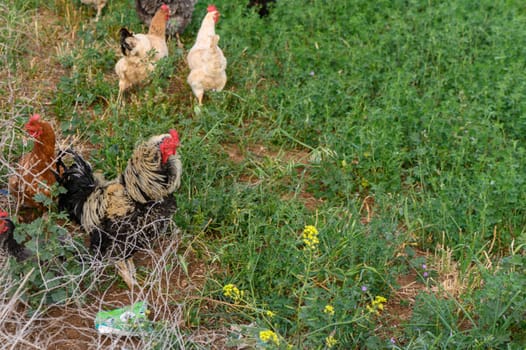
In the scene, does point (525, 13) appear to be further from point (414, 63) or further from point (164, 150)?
point (164, 150)

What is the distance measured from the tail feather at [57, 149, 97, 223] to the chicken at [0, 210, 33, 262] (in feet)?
1.34

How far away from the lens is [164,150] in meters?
4.30

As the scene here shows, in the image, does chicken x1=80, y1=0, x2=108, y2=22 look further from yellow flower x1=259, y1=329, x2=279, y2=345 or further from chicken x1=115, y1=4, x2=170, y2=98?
yellow flower x1=259, y1=329, x2=279, y2=345

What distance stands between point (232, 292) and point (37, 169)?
147 cm

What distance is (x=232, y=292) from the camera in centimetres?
432

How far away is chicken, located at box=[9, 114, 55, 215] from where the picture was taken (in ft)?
14.7

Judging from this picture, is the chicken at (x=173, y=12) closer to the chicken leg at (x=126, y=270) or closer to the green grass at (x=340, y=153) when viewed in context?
the green grass at (x=340, y=153)

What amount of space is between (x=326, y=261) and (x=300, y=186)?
3.48 ft

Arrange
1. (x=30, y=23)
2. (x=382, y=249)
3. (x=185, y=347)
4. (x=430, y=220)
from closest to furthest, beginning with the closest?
(x=185, y=347), (x=382, y=249), (x=430, y=220), (x=30, y=23)

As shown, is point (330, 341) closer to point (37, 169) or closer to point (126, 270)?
point (126, 270)

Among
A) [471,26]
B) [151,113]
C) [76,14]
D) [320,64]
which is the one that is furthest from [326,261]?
[76,14]

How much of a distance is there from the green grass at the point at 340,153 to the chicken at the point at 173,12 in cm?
24

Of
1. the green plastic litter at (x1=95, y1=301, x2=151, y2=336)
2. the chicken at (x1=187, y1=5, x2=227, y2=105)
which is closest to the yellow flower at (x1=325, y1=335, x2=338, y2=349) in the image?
the green plastic litter at (x1=95, y1=301, x2=151, y2=336)

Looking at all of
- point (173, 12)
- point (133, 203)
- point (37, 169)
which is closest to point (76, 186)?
point (37, 169)
